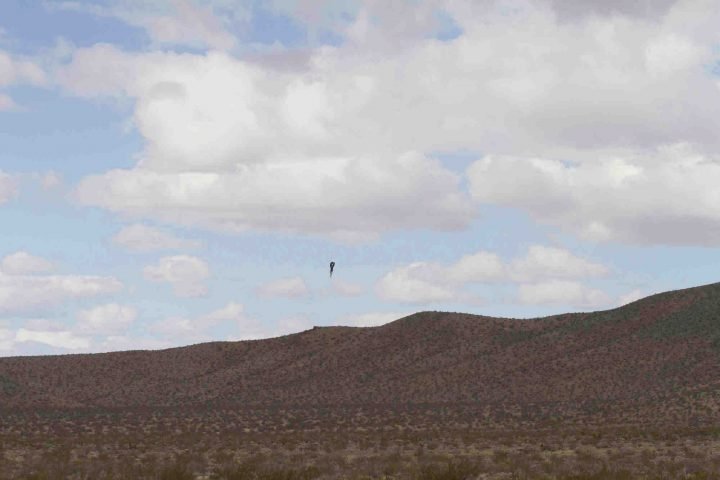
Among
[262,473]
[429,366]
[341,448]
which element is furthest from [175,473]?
[429,366]

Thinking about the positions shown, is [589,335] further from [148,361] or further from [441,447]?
[441,447]

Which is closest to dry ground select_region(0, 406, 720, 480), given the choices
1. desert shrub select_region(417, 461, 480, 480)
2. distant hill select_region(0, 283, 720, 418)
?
desert shrub select_region(417, 461, 480, 480)

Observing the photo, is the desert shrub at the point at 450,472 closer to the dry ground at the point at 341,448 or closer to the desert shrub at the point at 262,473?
the dry ground at the point at 341,448

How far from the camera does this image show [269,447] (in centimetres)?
4291

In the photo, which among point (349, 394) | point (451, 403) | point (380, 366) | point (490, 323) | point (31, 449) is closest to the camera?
point (31, 449)

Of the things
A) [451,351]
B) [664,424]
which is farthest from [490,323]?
[664,424]

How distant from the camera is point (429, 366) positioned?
324ft

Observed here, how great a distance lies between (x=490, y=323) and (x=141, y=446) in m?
70.4

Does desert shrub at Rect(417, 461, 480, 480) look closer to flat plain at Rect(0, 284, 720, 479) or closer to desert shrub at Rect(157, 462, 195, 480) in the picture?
flat plain at Rect(0, 284, 720, 479)

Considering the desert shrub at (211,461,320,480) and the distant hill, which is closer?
the desert shrub at (211,461,320,480)

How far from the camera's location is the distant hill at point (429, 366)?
86312mm

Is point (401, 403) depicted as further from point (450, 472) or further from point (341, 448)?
point (450, 472)

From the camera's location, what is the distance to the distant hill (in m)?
86.3

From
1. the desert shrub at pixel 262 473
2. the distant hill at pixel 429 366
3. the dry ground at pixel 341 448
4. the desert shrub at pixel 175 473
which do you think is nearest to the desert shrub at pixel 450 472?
the dry ground at pixel 341 448
